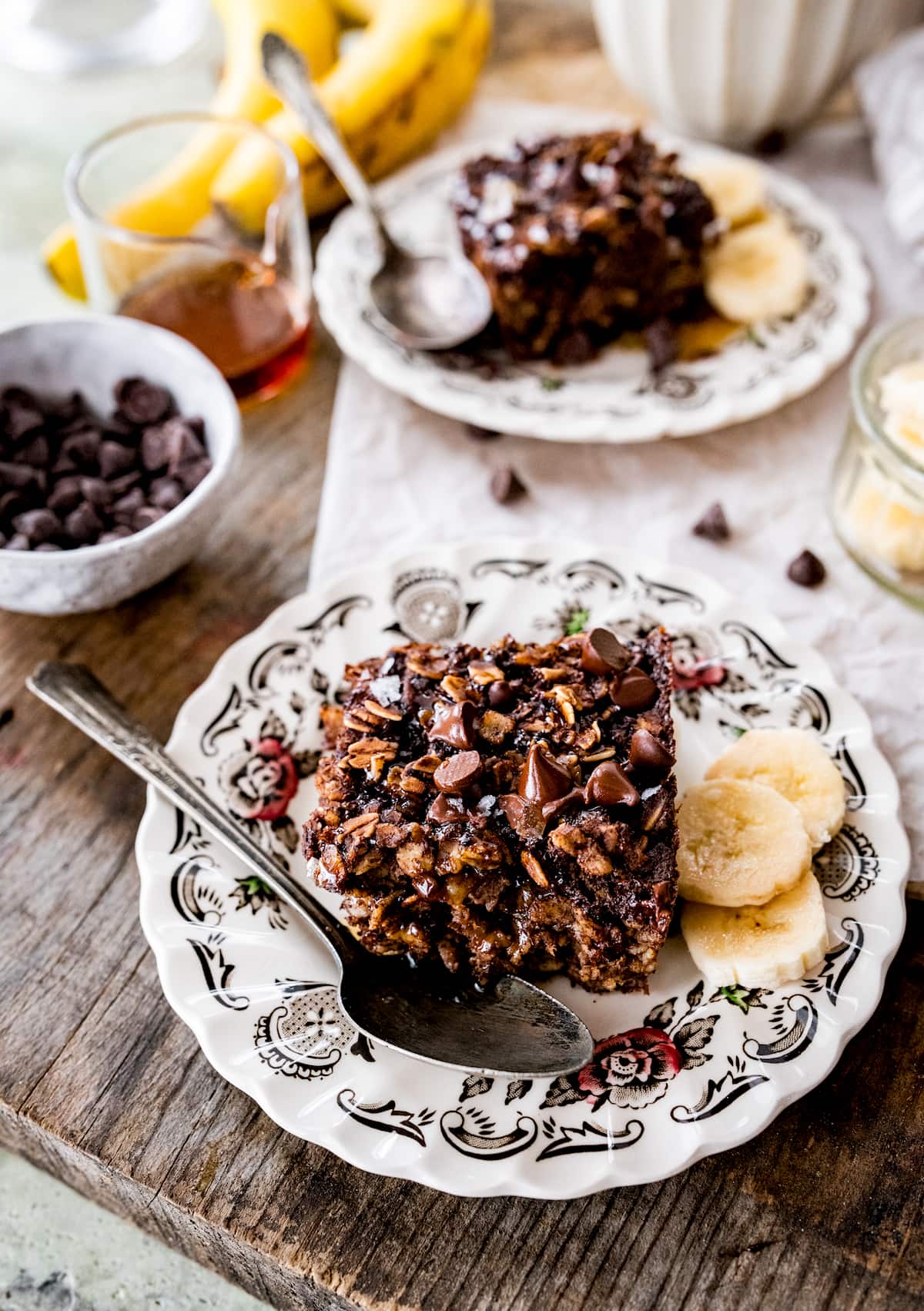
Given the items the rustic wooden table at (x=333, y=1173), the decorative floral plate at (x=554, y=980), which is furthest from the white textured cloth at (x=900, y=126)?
the rustic wooden table at (x=333, y=1173)

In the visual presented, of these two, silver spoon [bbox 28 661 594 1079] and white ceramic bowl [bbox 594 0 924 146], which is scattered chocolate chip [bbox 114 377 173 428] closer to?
silver spoon [bbox 28 661 594 1079]

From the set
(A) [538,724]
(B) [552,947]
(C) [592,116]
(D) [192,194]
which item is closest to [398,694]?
(A) [538,724]

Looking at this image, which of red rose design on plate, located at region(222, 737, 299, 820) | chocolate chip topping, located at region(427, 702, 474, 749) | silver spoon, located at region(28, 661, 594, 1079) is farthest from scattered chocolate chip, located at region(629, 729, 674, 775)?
red rose design on plate, located at region(222, 737, 299, 820)

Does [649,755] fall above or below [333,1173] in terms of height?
above

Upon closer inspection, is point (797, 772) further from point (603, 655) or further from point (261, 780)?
point (261, 780)

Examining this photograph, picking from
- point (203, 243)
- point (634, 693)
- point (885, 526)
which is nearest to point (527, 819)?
point (634, 693)

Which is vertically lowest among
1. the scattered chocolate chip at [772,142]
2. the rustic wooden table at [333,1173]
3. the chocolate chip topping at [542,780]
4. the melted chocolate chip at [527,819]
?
the rustic wooden table at [333,1173]

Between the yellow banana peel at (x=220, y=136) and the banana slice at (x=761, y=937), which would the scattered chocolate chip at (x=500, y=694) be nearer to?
the banana slice at (x=761, y=937)

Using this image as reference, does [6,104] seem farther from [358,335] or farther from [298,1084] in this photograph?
[298,1084]
